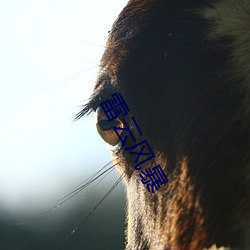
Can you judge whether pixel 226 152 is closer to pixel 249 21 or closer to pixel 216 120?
pixel 216 120

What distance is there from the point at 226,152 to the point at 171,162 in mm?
276

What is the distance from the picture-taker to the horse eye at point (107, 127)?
8.87 ft

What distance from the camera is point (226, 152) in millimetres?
2154

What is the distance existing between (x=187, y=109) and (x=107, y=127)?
46cm
